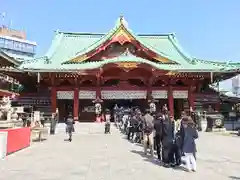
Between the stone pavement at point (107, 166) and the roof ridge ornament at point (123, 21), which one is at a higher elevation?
the roof ridge ornament at point (123, 21)

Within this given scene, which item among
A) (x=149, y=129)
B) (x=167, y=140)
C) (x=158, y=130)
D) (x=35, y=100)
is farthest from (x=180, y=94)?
(x=167, y=140)

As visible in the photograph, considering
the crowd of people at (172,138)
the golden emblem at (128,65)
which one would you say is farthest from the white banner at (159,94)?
the crowd of people at (172,138)

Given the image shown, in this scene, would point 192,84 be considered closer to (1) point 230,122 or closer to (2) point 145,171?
(1) point 230,122

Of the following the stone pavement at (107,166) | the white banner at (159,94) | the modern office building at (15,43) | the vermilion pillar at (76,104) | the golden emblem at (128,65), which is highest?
the modern office building at (15,43)

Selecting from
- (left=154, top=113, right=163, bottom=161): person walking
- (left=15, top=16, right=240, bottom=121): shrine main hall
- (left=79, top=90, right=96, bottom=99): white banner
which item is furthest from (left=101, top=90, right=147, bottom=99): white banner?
(left=154, top=113, right=163, bottom=161): person walking

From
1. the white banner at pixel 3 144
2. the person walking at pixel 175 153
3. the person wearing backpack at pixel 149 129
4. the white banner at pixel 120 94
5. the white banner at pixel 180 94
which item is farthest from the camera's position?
the white banner at pixel 180 94

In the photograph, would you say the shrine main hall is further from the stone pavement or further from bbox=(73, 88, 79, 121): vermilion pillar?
the stone pavement

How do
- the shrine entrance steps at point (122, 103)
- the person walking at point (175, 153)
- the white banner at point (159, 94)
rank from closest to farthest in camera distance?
the person walking at point (175, 153) → the white banner at point (159, 94) → the shrine entrance steps at point (122, 103)

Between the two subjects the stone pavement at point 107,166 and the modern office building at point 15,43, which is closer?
the stone pavement at point 107,166

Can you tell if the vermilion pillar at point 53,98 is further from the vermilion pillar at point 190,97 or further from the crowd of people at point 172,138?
the crowd of people at point 172,138

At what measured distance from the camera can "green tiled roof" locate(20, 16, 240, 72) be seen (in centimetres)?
2567

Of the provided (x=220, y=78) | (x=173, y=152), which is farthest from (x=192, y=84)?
(x=173, y=152)

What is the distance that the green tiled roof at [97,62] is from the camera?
84.2 ft

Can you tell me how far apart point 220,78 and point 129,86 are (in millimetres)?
8967
